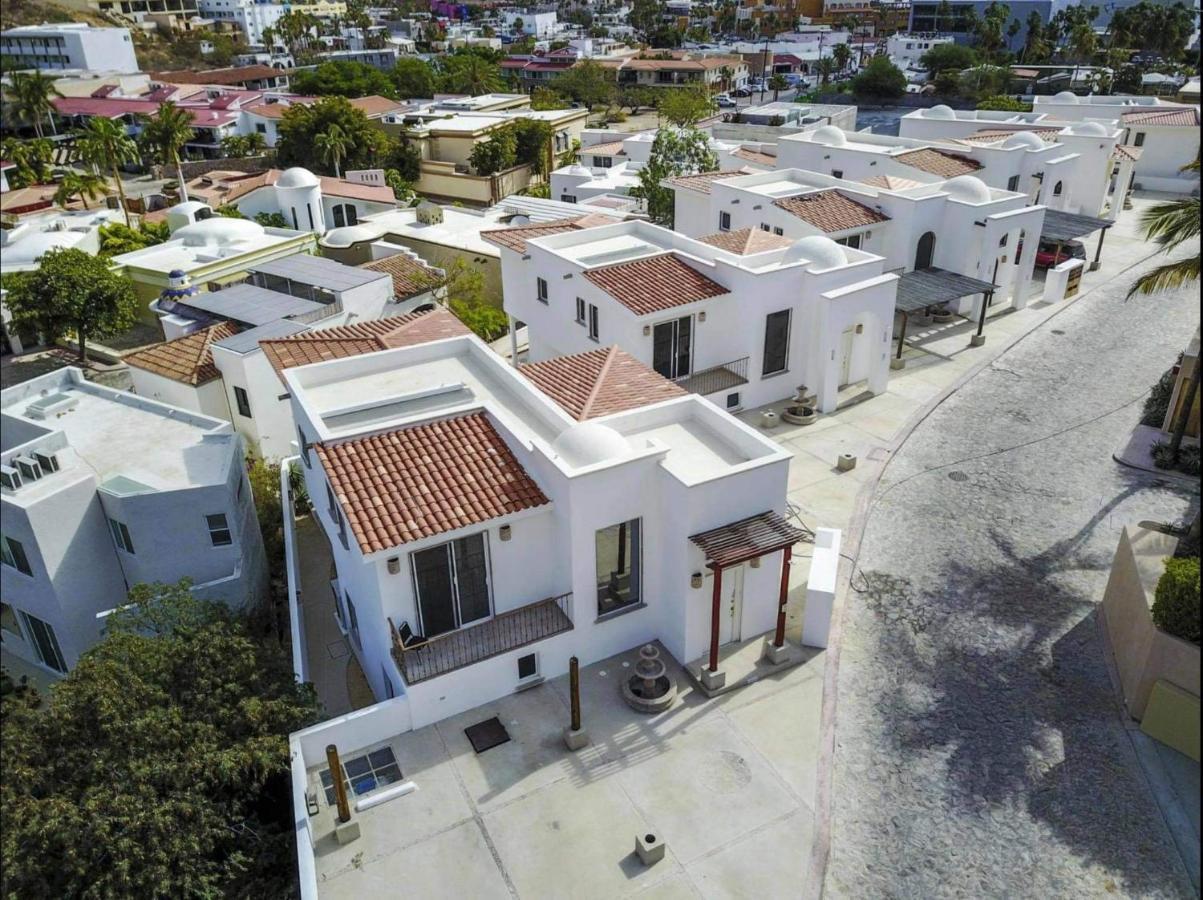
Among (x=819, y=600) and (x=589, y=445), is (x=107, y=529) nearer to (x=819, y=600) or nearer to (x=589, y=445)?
(x=589, y=445)

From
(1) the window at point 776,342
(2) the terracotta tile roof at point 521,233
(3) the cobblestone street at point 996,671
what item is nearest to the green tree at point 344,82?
(2) the terracotta tile roof at point 521,233

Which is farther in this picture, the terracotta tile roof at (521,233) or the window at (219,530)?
the terracotta tile roof at (521,233)

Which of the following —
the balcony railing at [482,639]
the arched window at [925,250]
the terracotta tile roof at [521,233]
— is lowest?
the balcony railing at [482,639]

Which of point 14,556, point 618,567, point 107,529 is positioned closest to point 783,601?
point 618,567

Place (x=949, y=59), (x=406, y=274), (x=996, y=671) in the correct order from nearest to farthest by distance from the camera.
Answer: (x=996, y=671), (x=406, y=274), (x=949, y=59)

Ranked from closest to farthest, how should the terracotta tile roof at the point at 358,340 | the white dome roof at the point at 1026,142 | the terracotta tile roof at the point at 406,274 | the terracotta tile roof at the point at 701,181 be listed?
1. the terracotta tile roof at the point at 358,340
2. the terracotta tile roof at the point at 406,274
3. the terracotta tile roof at the point at 701,181
4. the white dome roof at the point at 1026,142

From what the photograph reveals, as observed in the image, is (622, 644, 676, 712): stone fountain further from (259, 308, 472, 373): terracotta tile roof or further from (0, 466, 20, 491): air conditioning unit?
(0, 466, 20, 491): air conditioning unit

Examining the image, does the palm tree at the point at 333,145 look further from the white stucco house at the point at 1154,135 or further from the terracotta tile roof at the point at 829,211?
the white stucco house at the point at 1154,135
